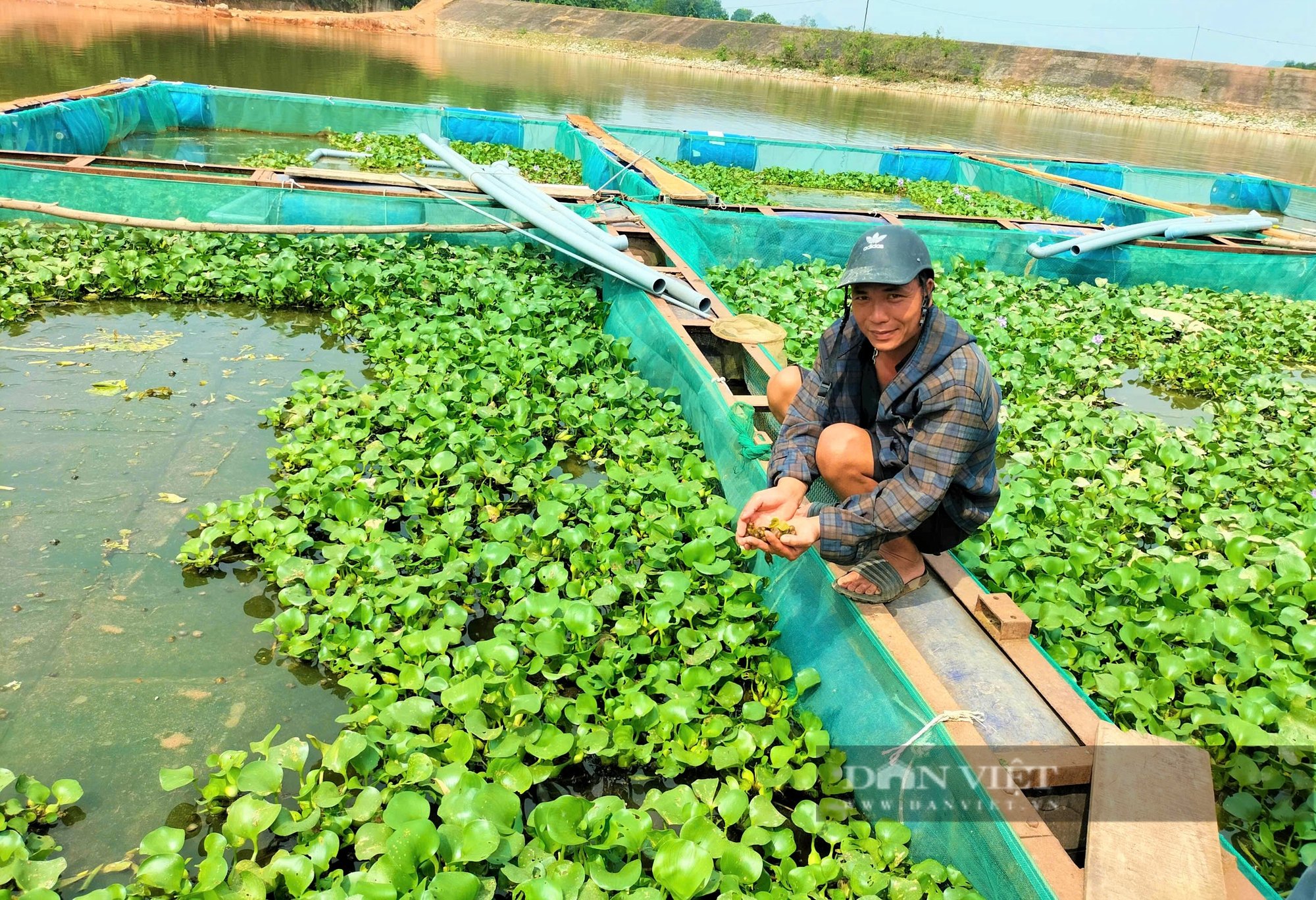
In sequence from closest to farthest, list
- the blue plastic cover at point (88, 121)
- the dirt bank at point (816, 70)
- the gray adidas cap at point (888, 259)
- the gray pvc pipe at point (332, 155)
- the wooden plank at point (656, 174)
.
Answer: the gray adidas cap at point (888, 259) → the wooden plank at point (656, 174) → the blue plastic cover at point (88, 121) → the gray pvc pipe at point (332, 155) → the dirt bank at point (816, 70)

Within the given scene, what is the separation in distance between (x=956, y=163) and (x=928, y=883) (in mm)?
12743

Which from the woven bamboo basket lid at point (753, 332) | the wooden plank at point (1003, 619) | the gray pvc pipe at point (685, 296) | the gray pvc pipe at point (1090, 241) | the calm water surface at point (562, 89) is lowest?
the wooden plank at point (1003, 619)

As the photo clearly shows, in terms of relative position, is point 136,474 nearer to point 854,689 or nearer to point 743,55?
point 854,689

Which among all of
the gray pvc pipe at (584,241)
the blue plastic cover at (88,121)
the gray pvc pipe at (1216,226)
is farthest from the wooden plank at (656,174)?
the blue plastic cover at (88,121)

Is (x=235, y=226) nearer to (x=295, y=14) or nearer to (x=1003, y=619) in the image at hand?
(x=1003, y=619)

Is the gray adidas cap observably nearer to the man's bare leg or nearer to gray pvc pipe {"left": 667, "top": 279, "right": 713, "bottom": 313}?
the man's bare leg

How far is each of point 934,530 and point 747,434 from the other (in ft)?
2.87

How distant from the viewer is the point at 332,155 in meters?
8.77

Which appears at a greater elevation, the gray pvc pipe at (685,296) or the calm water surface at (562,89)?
the calm water surface at (562,89)

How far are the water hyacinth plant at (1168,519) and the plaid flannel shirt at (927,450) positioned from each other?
67 cm

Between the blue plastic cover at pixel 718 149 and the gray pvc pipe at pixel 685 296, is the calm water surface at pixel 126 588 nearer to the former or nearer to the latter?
the gray pvc pipe at pixel 685 296

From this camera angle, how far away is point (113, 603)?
2.61m

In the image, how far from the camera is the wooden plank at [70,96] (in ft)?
24.4

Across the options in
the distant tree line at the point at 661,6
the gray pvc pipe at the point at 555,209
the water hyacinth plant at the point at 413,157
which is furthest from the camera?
the distant tree line at the point at 661,6
